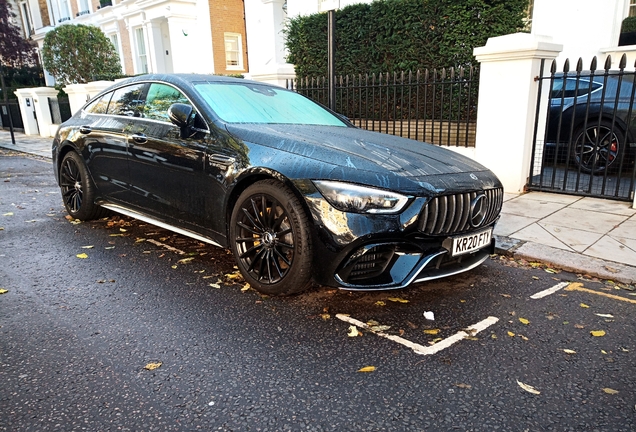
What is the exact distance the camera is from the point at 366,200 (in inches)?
118

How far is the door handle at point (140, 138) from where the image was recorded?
4.37 meters

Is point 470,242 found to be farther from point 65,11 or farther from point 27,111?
point 65,11

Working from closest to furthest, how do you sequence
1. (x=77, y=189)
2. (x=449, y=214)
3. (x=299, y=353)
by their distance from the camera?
1. (x=299, y=353)
2. (x=449, y=214)
3. (x=77, y=189)

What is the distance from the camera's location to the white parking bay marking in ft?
9.00

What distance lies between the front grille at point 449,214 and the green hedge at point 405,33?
261 inches

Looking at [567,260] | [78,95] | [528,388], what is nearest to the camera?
[528,388]

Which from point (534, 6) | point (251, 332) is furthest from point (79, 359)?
point (534, 6)

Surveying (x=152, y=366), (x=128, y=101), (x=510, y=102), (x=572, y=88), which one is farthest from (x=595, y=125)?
(x=152, y=366)

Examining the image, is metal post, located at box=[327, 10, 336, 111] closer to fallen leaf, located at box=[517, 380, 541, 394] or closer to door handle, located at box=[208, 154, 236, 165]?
door handle, located at box=[208, 154, 236, 165]

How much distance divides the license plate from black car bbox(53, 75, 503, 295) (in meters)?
0.01

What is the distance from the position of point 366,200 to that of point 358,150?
22.6 inches

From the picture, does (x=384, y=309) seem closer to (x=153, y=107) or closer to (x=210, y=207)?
(x=210, y=207)

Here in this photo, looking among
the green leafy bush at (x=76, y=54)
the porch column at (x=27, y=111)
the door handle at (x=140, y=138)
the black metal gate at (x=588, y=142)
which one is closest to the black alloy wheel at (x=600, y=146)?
the black metal gate at (x=588, y=142)

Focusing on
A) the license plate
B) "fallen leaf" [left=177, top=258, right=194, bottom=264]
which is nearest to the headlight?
the license plate
